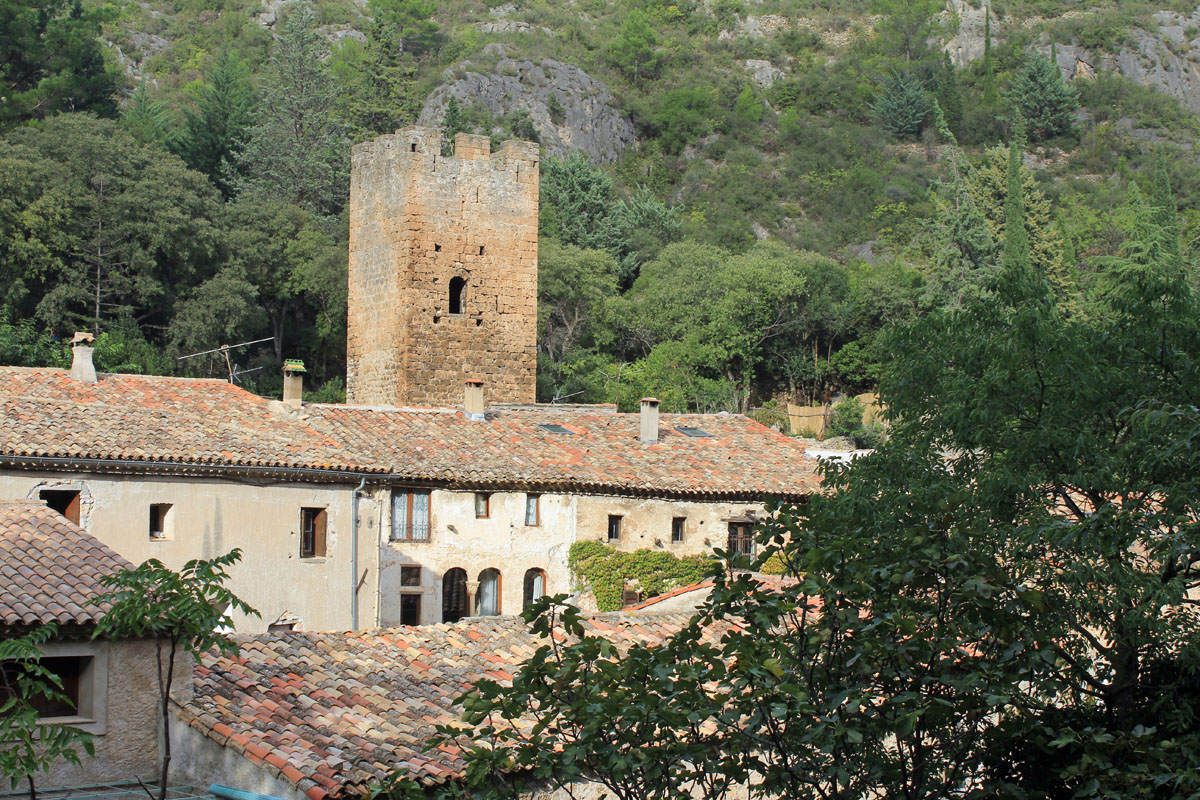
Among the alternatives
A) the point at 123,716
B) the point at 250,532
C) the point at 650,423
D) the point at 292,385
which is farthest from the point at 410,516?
the point at 123,716

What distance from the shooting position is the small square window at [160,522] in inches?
1033

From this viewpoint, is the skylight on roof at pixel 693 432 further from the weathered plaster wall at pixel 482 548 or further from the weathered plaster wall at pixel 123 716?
the weathered plaster wall at pixel 123 716

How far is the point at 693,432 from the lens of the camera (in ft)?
119

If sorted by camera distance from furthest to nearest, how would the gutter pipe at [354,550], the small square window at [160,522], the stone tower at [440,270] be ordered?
the stone tower at [440,270], the gutter pipe at [354,550], the small square window at [160,522]

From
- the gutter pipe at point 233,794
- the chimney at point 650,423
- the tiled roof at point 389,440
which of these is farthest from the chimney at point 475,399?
the gutter pipe at point 233,794

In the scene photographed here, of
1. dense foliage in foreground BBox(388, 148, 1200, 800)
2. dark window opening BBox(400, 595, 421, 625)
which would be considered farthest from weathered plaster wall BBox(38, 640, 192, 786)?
dark window opening BBox(400, 595, 421, 625)

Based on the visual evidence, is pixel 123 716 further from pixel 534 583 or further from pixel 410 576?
pixel 534 583

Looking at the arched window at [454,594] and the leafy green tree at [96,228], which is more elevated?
the leafy green tree at [96,228]

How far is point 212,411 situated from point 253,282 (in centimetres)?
2700

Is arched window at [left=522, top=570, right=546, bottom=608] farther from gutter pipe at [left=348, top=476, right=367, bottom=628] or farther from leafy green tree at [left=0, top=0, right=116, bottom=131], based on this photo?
leafy green tree at [left=0, top=0, right=116, bottom=131]

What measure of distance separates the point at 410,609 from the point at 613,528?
14.7 feet

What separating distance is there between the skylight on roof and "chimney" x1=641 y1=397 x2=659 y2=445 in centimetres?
137

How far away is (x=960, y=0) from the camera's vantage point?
424 feet

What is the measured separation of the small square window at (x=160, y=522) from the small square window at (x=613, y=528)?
9.02 metres
